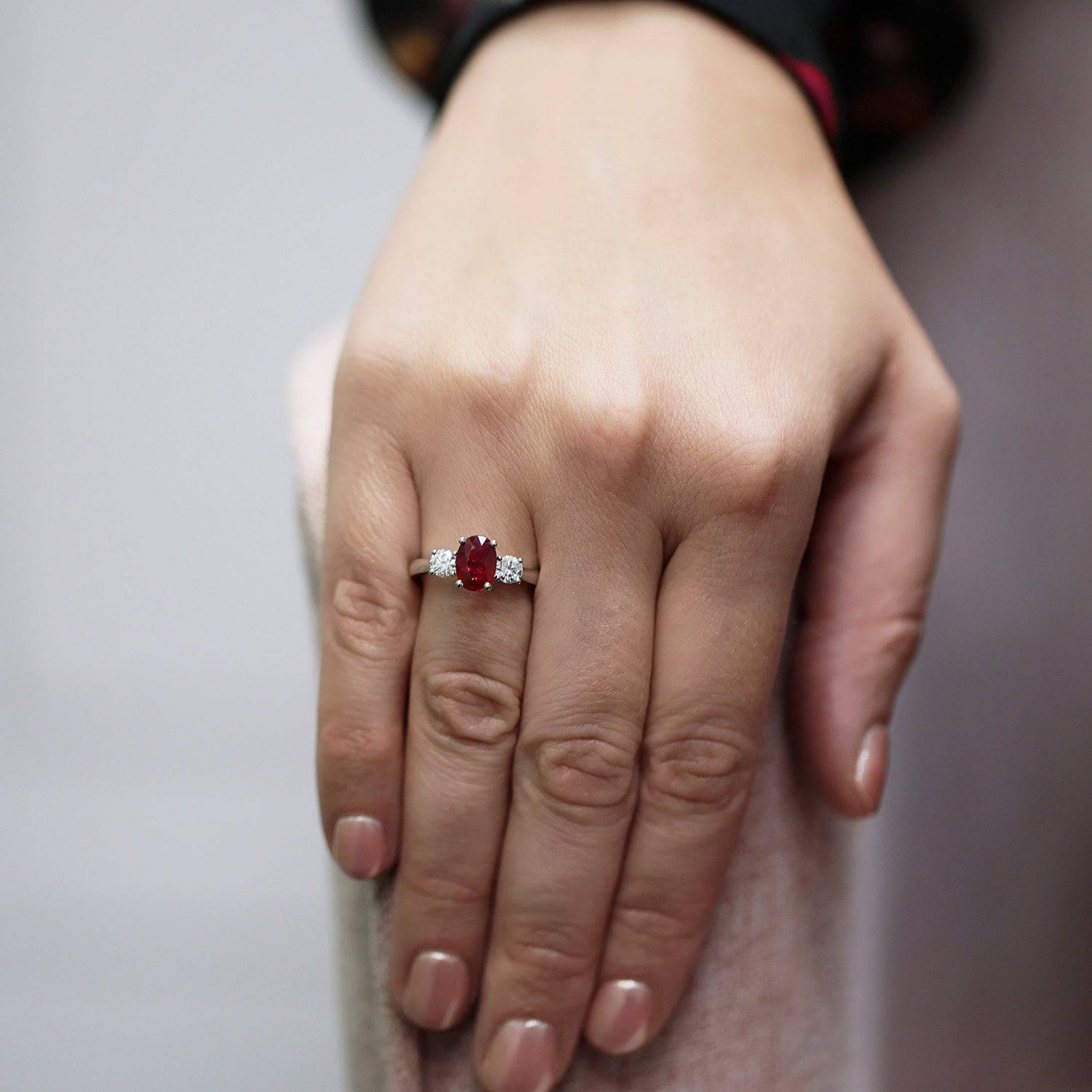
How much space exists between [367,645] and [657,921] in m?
0.21

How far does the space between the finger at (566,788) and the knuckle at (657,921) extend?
0.01 meters

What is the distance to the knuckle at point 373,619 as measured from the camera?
1.59 ft

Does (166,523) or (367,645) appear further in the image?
(166,523)

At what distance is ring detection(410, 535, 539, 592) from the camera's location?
446mm

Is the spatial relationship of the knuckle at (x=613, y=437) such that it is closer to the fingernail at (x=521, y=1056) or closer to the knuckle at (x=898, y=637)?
the knuckle at (x=898, y=637)

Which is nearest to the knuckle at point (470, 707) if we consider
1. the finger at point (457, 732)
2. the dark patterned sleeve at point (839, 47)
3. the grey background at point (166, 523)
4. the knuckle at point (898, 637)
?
the finger at point (457, 732)

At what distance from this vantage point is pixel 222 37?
1.42 meters

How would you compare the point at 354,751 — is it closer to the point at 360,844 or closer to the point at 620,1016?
the point at 360,844

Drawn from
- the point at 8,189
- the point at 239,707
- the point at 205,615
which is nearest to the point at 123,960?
the point at 239,707

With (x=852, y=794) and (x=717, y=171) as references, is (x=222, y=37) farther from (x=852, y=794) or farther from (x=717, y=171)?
(x=852, y=794)

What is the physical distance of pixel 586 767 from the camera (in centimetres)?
45

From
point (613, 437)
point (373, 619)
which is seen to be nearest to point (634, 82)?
point (613, 437)

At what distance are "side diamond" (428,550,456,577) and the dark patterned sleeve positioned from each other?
40cm

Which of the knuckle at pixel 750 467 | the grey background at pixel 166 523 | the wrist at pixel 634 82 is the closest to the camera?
the knuckle at pixel 750 467
